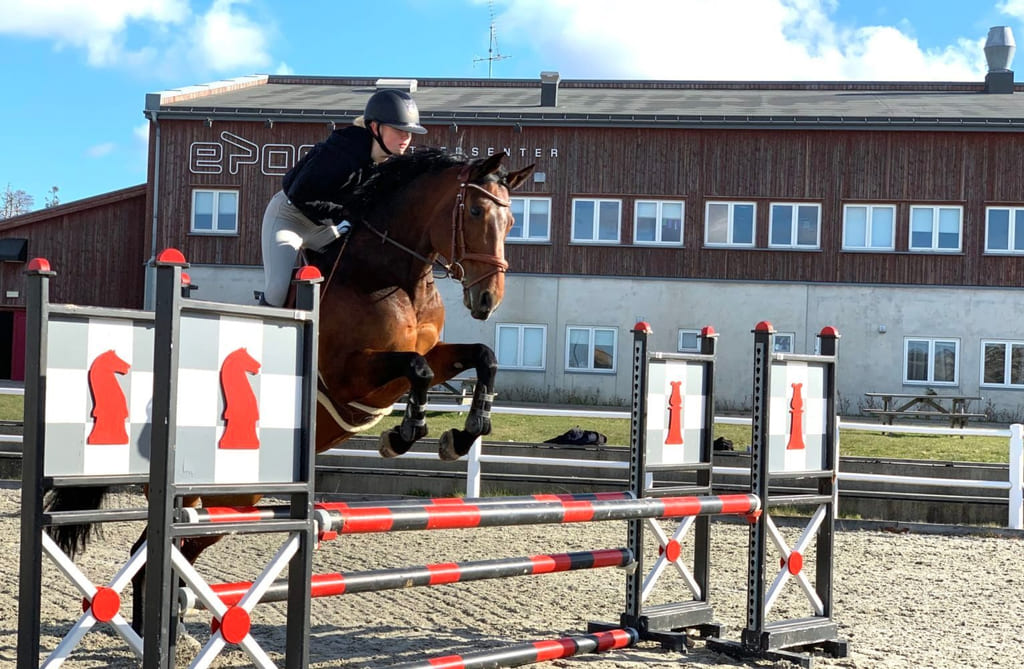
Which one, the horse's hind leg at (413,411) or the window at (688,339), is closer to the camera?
the horse's hind leg at (413,411)

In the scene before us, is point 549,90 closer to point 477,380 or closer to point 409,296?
point 409,296

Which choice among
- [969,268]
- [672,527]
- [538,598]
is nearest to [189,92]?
[969,268]

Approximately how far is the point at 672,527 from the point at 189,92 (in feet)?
72.8

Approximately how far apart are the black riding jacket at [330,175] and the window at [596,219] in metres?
22.1

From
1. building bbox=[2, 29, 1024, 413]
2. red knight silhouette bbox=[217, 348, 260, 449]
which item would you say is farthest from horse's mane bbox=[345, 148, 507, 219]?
building bbox=[2, 29, 1024, 413]

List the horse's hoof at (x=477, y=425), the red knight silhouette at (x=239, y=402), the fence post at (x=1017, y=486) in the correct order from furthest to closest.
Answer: the fence post at (x=1017, y=486)
the horse's hoof at (x=477, y=425)
the red knight silhouette at (x=239, y=402)

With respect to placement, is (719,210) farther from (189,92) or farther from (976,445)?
(189,92)

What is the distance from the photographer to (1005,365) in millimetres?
25734

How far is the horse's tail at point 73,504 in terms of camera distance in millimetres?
4930

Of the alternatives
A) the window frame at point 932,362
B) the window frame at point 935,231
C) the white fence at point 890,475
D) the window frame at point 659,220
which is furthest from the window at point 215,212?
the white fence at point 890,475

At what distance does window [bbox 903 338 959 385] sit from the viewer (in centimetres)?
2595

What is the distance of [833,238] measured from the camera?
2680 cm

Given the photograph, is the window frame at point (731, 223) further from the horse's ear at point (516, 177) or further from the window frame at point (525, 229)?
the horse's ear at point (516, 177)

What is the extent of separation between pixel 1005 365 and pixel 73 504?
24.3 metres
